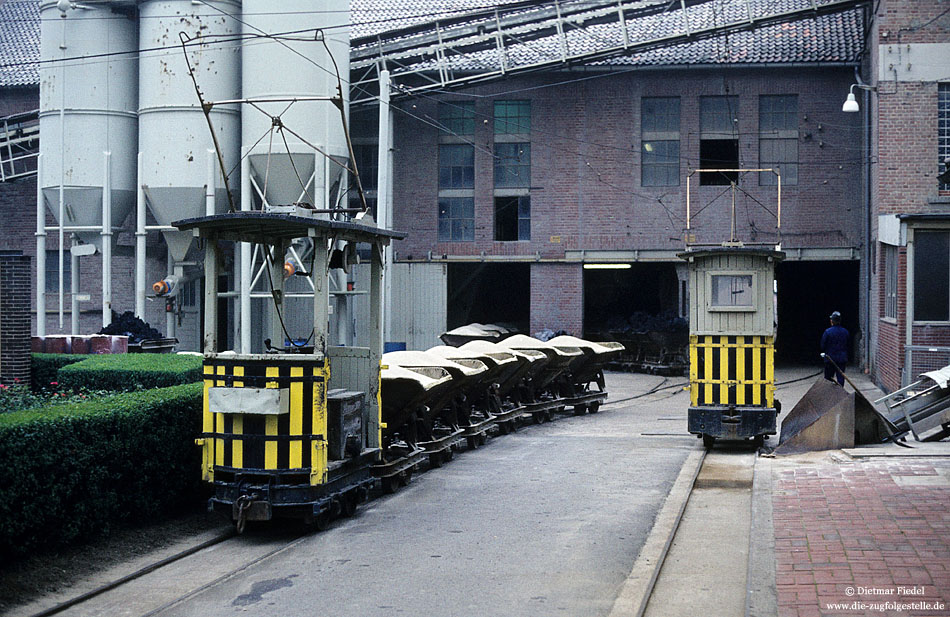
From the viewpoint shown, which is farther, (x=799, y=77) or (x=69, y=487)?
(x=799, y=77)

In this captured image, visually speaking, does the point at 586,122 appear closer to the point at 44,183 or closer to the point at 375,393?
the point at 44,183

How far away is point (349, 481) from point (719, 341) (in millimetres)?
6719

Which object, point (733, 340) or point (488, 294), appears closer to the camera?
point (733, 340)

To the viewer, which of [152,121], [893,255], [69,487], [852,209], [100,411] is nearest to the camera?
[69,487]

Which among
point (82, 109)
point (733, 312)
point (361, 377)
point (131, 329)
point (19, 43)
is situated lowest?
point (361, 377)

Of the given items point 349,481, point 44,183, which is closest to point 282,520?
point 349,481

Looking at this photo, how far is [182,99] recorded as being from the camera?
2600cm

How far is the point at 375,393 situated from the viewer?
1147cm

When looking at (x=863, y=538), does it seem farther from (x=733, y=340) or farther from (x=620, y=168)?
(x=620, y=168)

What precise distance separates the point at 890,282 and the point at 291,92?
14.2 metres

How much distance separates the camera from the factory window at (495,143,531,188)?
107ft

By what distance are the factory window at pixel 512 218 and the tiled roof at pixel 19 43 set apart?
15397mm

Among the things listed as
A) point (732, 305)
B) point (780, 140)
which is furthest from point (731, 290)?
point (780, 140)

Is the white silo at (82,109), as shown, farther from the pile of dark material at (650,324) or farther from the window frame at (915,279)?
the window frame at (915,279)
